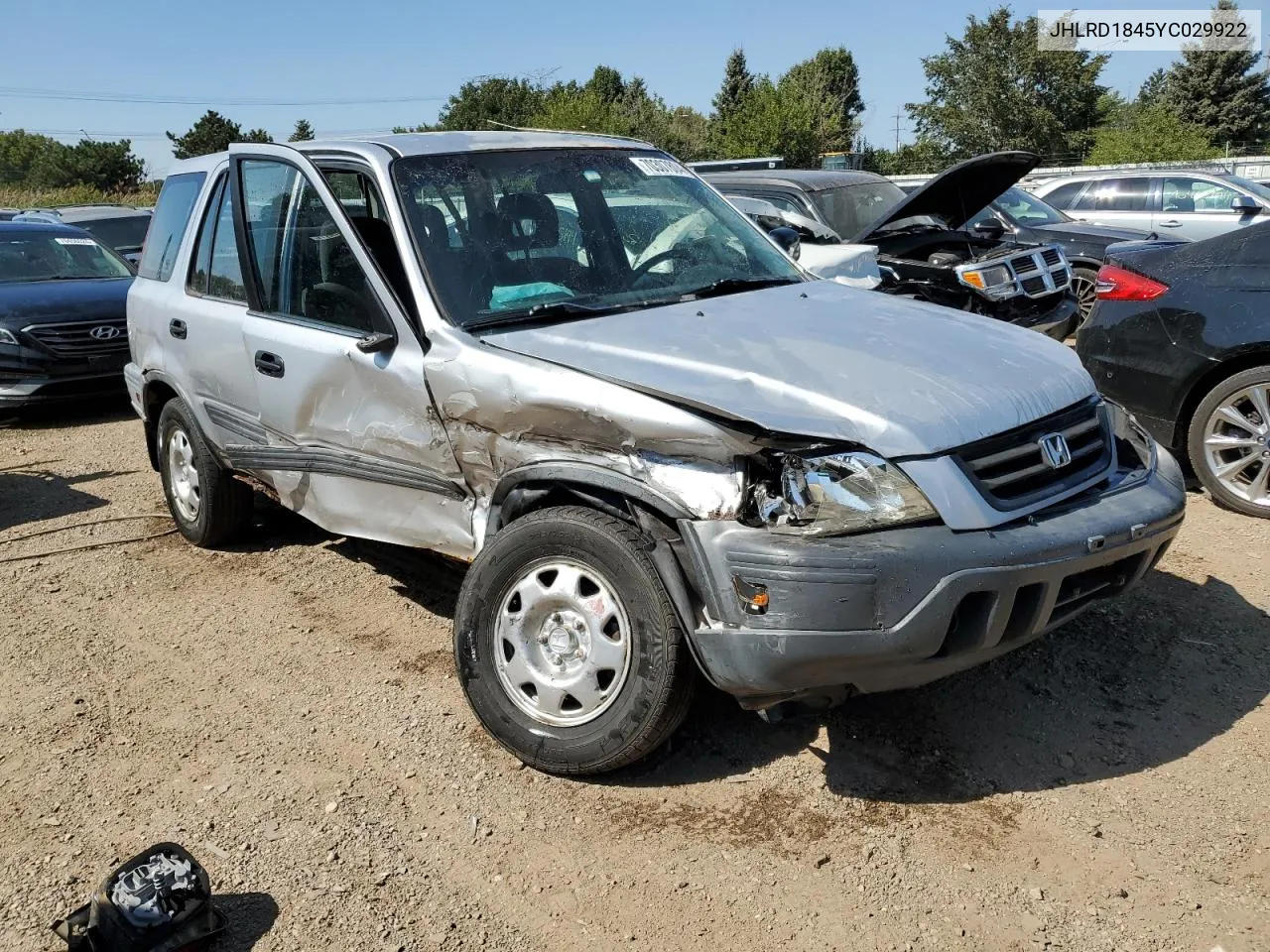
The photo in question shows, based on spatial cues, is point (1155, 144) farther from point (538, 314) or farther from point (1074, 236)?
point (538, 314)

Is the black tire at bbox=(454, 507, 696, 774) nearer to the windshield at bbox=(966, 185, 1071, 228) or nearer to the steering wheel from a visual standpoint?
the steering wheel

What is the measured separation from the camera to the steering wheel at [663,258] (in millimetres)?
4086

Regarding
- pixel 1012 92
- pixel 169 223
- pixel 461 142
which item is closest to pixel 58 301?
pixel 169 223

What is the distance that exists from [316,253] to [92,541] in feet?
9.09

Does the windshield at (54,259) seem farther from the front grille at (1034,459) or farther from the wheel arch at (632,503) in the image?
the front grille at (1034,459)

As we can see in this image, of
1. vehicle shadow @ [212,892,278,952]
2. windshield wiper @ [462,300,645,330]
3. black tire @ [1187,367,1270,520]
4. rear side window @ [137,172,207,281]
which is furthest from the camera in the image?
rear side window @ [137,172,207,281]

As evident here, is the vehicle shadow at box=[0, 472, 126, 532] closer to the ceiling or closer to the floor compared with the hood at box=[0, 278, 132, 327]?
closer to the floor

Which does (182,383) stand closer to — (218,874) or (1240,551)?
(218,874)

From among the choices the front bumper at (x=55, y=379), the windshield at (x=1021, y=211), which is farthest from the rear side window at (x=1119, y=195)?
the front bumper at (x=55, y=379)

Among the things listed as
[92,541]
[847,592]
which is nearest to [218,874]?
[847,592]

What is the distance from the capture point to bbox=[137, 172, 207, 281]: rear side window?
17.9 feet

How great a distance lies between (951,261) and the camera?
8648 millimetres

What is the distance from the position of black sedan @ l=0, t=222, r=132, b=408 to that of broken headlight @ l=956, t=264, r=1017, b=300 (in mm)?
6940

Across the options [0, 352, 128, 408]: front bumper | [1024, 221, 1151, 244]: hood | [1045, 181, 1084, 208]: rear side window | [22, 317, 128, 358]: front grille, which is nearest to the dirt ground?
[0, 352, 128, 408]: front bumper
